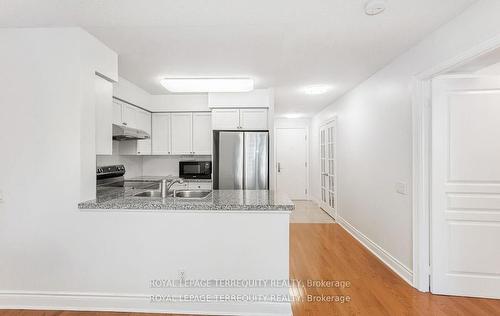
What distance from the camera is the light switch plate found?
2545mm

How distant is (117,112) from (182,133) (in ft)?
3.73

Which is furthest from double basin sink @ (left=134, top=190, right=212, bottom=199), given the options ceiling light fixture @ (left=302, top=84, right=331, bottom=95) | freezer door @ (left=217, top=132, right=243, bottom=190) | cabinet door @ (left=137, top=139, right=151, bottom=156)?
ceiling light fixture @ (left=302, top=84, right=331, bottom=95)

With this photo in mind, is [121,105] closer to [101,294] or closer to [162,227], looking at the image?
[162,227]

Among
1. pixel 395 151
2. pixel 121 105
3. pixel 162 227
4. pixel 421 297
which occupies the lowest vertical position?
pixel 421 297

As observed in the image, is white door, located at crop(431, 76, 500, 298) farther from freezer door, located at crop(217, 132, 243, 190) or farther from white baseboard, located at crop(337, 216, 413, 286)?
freezer door, located at crop(217, 132, 243, 190)

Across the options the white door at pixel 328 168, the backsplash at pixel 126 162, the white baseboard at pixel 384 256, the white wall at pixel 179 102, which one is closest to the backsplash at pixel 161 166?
the backsplash at pixel 126 162

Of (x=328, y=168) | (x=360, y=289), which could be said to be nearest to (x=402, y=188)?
(x=360, y=289)

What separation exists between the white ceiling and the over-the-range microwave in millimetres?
1600

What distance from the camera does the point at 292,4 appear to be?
5.69 ft

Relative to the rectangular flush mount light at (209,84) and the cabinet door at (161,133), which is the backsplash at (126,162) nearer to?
the cabinet door at (161,133)

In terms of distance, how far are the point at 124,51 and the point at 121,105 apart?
3.59ft

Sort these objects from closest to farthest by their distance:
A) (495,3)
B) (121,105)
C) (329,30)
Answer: (495,3)
(329,30)
(121,105)

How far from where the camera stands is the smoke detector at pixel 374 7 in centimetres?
168

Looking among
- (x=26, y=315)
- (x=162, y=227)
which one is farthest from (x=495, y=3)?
(x=26, y=315)
